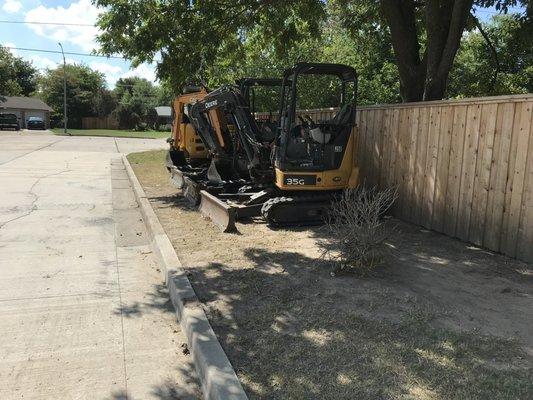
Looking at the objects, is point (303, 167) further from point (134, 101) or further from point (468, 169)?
point (134, 101)

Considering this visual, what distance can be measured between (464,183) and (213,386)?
5.39m

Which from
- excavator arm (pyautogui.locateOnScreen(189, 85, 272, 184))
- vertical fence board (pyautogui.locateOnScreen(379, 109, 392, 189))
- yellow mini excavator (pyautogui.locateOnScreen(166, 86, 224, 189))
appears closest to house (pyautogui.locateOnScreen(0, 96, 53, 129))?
yellow mini excavator (pyautogui.locateOnScreen(166, 86, 224, 189))

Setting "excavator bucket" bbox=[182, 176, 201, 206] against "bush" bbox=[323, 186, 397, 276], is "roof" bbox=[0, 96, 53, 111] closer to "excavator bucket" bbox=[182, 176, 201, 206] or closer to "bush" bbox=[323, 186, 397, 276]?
"excavator bucket" bbox=[182, 176, 201, 206]

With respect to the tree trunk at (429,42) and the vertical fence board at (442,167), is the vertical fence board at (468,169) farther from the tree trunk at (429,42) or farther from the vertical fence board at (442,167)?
the tree trunk at (429,42)

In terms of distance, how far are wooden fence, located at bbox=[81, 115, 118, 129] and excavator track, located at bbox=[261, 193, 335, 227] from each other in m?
68.8

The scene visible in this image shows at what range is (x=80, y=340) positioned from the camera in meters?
4.48

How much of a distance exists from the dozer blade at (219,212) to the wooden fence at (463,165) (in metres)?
3.15

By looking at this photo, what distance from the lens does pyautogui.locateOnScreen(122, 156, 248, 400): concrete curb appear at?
346cm

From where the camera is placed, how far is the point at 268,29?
13617 mm

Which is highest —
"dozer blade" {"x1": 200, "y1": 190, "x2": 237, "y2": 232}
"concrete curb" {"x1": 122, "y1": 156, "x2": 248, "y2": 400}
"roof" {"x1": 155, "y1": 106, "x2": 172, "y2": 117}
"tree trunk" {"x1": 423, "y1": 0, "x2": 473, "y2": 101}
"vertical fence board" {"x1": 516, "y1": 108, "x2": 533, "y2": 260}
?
"roof" {"x1": 155, "y1": 106, "x2": 172, "y2": 117}

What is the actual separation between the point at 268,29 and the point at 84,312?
1043cm

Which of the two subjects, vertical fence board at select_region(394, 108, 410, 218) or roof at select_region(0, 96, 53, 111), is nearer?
vertical fence board at select_region(394, 108, 410, 218)

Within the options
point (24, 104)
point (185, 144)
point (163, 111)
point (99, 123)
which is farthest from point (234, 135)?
point (163, 111)

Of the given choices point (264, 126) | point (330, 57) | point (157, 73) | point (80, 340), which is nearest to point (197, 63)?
point (157, 73)
